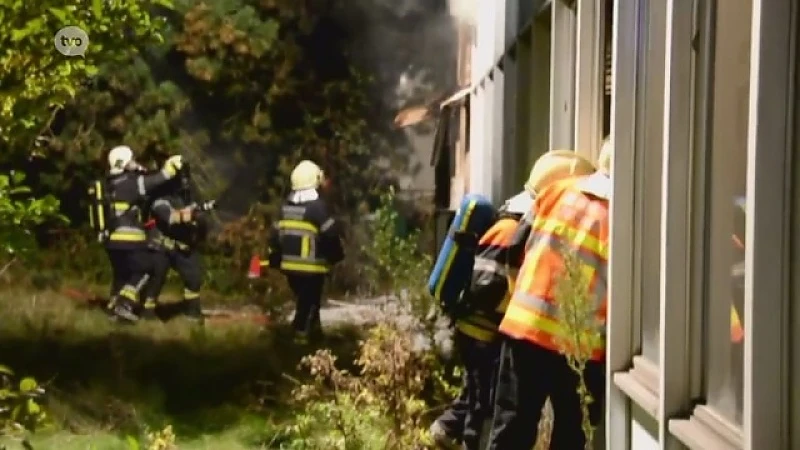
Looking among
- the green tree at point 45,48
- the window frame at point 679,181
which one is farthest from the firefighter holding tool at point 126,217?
the window frame at point 679,181

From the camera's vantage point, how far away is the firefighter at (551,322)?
2920mm

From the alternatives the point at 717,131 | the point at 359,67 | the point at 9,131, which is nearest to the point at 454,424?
the point at 359,67

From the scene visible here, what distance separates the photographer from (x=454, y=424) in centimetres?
423

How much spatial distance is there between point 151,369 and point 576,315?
9.09ft

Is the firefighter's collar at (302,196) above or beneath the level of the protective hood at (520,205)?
beneath

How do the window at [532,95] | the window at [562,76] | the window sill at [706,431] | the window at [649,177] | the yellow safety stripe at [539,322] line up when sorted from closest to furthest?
the window sill at [706,431] → the window at [649,177] → the yellow safety stripe at [539,322] → the window at [562,76] → the window at [532,95]

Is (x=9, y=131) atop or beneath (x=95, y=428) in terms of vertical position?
atop

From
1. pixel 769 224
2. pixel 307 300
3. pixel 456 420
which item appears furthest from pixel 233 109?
pixel 769 224

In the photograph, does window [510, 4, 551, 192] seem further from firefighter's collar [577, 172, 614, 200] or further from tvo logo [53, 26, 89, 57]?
tvo logo [53, 26, 89, 57]

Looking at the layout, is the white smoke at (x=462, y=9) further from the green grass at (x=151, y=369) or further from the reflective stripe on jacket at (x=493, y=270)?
the reflective stripe on jacket at (x=493, y=270)

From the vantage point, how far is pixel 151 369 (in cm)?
489

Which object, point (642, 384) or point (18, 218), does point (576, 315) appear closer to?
point (642, 384)

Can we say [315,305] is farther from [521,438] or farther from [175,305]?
[521,438]

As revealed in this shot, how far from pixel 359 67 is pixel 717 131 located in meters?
2.82
